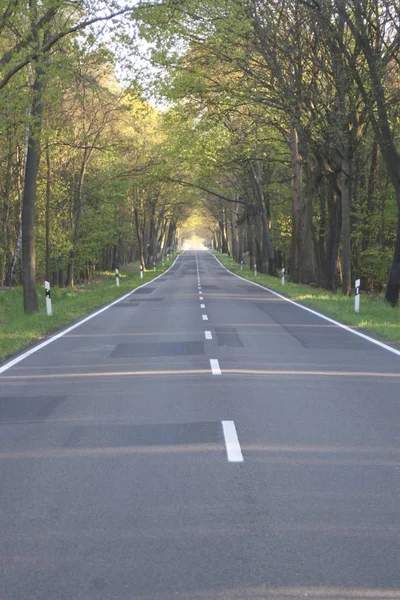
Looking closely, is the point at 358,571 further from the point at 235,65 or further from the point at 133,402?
the point at 235,65

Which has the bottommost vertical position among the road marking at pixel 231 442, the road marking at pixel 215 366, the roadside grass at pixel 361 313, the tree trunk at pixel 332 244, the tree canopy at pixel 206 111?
the roadside grass at pixel 361 313

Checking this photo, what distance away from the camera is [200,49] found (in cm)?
2748

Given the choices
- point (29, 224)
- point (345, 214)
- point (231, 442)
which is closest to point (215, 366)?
point (231, 442)

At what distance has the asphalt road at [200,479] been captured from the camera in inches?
160

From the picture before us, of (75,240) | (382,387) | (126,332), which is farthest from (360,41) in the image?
(75,240)

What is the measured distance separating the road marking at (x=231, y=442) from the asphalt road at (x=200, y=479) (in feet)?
0.11

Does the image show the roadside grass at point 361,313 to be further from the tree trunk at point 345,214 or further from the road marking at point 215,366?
the road marking at point 215,366

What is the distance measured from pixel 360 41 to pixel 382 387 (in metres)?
15.7

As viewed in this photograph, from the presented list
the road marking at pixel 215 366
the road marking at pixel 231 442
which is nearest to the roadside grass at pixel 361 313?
the road marking at pixel 215 366

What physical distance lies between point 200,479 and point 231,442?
1.19 metres

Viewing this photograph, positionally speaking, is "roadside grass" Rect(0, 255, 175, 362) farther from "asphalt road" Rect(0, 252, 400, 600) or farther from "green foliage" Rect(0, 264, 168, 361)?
"asphalt road" Rect(0, 252, 400, 600)

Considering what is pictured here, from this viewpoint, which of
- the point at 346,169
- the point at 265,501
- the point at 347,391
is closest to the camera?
the point at 265,501

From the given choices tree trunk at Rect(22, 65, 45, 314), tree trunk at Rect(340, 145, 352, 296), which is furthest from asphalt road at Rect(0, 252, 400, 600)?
tree trunk at Rect(340, 145, 352, 296)

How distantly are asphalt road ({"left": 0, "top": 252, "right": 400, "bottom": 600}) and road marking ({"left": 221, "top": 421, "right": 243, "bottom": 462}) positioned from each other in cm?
3
